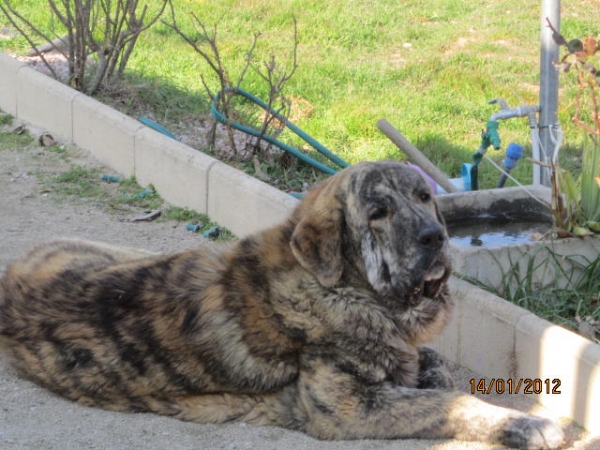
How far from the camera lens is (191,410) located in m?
4.26

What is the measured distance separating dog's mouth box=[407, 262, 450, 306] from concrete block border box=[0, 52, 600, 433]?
0.62 meters

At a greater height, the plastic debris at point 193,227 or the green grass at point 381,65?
the green grass at point 381,65

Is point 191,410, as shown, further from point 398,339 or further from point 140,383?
point 398,339

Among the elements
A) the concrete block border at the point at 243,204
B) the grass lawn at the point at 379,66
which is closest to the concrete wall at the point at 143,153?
the concrete block border at the point at 243,204

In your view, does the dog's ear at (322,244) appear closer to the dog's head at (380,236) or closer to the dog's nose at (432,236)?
the dog's head at (380,236)

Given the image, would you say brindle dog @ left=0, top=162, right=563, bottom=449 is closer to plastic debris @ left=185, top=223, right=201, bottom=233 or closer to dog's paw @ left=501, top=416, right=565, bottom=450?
dog's paw @ left=501, top=416, right=565, bottom=450

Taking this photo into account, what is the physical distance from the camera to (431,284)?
421 cm

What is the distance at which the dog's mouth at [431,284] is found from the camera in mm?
4086

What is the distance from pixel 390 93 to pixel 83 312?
7054mm

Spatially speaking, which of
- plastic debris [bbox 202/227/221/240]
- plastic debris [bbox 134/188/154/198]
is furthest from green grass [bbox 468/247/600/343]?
plastic debris [bbox 134/188/154/198]

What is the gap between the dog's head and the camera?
4051mm

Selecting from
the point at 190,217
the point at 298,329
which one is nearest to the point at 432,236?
the point at 298,329

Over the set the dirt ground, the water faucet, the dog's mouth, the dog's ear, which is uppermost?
the water faucet

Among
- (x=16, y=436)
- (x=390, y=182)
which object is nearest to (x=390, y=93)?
(x=390, y=182)
